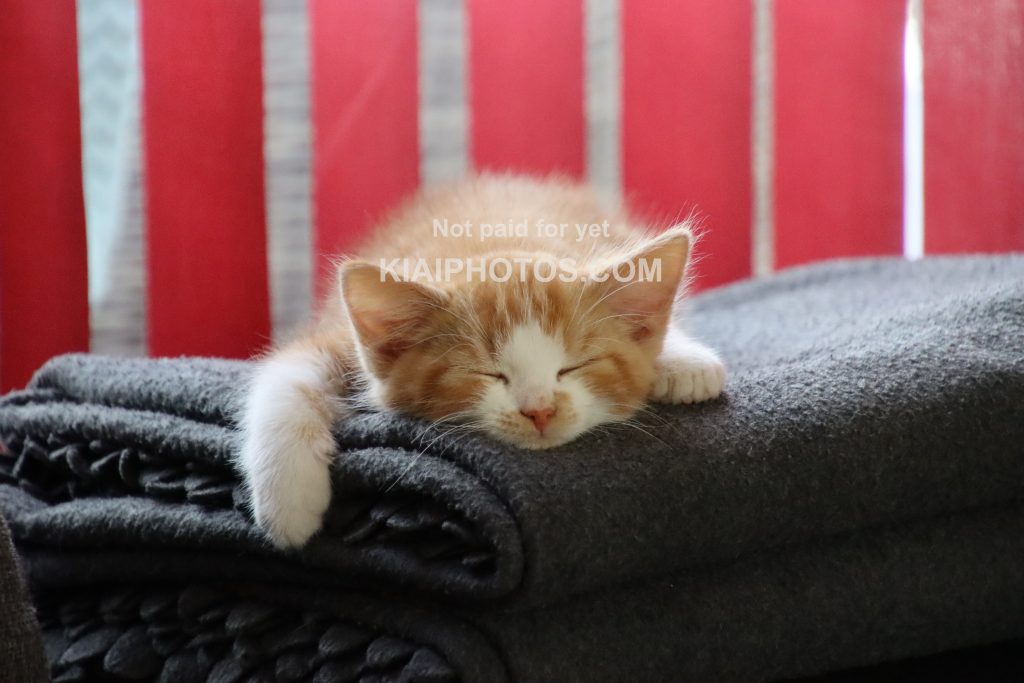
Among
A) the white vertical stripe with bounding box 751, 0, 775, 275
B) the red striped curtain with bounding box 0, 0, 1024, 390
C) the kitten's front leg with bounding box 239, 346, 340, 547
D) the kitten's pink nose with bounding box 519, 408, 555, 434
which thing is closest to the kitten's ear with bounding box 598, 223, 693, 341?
the kitten's pink nose with bounding box 519, 408, 555, 434

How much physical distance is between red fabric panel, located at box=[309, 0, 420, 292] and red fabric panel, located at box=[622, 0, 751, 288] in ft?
0.95

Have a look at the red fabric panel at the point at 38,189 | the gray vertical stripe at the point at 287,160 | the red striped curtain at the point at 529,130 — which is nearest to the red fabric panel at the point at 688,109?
the red striped curtain at the point at 529,130

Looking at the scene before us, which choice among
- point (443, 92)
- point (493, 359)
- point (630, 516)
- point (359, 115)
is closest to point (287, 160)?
point (359, 115)

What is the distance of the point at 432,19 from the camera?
121 cm

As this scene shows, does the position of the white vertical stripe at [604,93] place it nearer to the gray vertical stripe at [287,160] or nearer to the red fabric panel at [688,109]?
the red fabric panel at [688,109]

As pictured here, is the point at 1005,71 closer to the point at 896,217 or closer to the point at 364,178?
the point at 896,217

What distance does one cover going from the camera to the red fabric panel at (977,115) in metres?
1.28

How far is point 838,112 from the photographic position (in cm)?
129

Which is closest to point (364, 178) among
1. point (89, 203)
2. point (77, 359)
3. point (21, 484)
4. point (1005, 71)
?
point (89, 203)

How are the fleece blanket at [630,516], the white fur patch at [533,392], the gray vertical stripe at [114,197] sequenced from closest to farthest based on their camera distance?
the fleece blanket at [630,516] < the white fur patch at [533,392] < the gray vertical stripe at [114,197]

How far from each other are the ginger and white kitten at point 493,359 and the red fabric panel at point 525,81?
1.27ft

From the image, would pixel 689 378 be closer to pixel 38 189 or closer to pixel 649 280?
pixel 649 280

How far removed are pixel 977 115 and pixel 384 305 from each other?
0.96m

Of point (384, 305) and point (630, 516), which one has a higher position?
point (384, 305)
